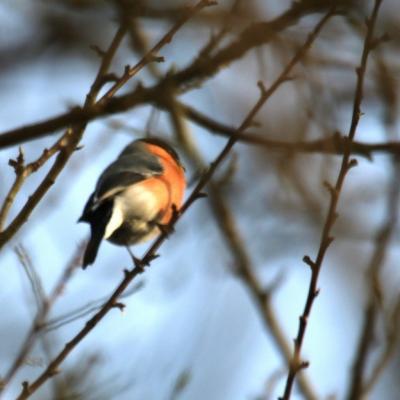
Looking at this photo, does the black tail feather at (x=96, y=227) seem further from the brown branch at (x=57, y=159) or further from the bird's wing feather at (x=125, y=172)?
the brown branch at (x=57, y=159)

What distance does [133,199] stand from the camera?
407 cm

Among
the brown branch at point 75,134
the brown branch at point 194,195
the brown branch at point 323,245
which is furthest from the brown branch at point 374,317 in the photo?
the brown branch at point 75,134

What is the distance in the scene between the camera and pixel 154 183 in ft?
14.1

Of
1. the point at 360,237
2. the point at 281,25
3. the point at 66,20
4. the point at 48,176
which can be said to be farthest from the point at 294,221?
the point at 281,25

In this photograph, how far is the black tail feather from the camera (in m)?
3.35

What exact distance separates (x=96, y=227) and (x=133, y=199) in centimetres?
39

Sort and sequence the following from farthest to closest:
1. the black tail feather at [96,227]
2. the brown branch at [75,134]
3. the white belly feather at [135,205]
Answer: the white belly feather at [135,205]
the black tail feather at [96,227]
the brown branch at [75,134]

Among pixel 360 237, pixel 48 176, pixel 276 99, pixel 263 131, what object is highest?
pixel 276 99

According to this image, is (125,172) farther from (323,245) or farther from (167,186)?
(323,245)

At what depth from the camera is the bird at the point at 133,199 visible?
3814 mm

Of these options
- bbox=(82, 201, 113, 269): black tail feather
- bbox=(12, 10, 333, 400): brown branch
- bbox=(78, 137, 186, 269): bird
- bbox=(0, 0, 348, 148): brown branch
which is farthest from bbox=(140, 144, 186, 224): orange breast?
bbox=(0, 0, 348, 148): brown branch

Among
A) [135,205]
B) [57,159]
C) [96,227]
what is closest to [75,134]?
[57,159]

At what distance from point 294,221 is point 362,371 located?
233 cm

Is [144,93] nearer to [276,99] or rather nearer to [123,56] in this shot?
[123,56]
